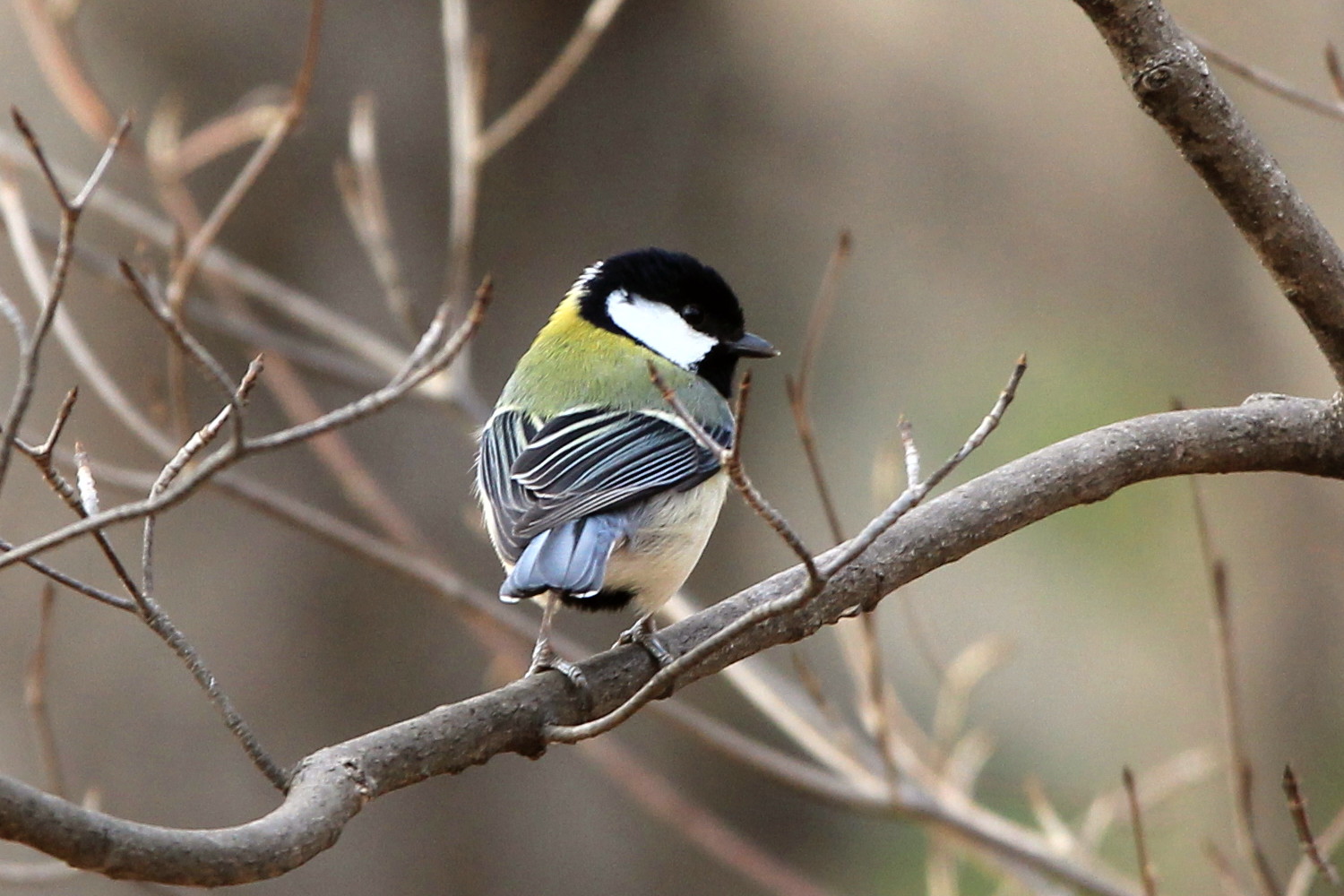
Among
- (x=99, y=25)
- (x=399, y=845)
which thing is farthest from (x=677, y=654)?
(x=99, y=25)

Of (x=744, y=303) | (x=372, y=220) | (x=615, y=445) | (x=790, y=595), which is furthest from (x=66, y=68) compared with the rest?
(x=744, y=303)

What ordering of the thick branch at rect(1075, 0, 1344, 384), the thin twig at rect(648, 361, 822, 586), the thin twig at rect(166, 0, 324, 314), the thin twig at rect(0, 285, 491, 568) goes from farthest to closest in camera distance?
the thin twig at rect(166, 0, 324, 314), the thick branch at rect(1075, 0, 1344, 384), the thin twig at rect(648, 361, 822, 586), the thin twig at rect(0, 285, 491, 568)

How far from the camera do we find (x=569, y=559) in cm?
220

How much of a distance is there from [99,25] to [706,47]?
2258mm

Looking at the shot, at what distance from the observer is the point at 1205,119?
169 cm

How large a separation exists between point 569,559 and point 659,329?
1.15m

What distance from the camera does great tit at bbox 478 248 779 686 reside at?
7.45ft

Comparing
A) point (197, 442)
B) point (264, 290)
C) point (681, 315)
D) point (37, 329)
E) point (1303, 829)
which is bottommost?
point (1303, 829)

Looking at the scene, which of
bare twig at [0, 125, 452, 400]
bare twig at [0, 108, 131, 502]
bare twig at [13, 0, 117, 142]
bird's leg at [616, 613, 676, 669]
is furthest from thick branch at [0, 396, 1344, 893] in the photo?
bare twig at [13, 0, 117, 142]

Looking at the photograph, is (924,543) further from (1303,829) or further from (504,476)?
(504,476)

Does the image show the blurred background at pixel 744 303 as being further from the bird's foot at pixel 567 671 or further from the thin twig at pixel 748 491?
the thin twig at pixel 748 491

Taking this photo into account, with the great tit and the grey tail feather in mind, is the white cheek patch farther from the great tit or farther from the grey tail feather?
the grey tail feather

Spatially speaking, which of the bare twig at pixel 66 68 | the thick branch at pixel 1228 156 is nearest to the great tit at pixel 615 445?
the thick branch at pixel 1228 156

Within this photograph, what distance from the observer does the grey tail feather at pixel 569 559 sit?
2.08 metres
